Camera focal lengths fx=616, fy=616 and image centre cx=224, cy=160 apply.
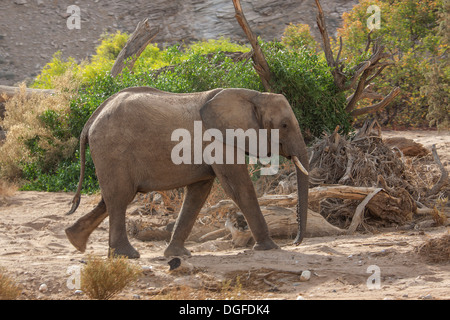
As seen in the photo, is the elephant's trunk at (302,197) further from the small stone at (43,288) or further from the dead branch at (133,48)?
the dead branch at (133,48)

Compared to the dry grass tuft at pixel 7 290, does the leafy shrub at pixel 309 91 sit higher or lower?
higher

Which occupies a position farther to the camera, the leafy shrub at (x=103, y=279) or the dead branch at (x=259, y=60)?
the dead branch at (x=259, y=60)

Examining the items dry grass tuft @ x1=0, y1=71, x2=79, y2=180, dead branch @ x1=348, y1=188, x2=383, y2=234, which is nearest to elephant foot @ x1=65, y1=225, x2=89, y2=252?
dead branch @ x1=348, y1=188, x2=383, y2=234

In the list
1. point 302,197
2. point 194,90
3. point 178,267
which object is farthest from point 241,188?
point 194,90

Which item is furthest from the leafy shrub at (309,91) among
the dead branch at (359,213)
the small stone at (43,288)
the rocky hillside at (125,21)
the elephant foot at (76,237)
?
the rocky hillside at (125,21)

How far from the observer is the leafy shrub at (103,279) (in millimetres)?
5527

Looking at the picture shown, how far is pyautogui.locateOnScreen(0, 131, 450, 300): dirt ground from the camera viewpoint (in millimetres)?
5773

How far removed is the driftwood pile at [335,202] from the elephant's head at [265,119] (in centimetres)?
152

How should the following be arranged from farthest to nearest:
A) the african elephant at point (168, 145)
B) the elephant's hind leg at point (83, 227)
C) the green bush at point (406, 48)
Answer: the green bush at point (406, 48) < the elephant's hind leg at point (83, 227) < the african elephant at point (168, 145)

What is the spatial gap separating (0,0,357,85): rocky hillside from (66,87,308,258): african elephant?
111ft

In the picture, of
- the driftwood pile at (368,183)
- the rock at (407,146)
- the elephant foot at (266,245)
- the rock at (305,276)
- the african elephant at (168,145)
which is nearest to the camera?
the rock at (305,276)

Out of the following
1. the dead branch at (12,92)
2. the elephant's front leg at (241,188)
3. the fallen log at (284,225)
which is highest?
the dead branch at (12,92)

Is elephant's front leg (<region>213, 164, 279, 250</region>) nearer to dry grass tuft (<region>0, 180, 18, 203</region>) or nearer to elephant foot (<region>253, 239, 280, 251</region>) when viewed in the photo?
elephant foot (<region>253, 239, 280, 251</region>)

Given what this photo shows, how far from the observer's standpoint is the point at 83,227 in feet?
24.6
